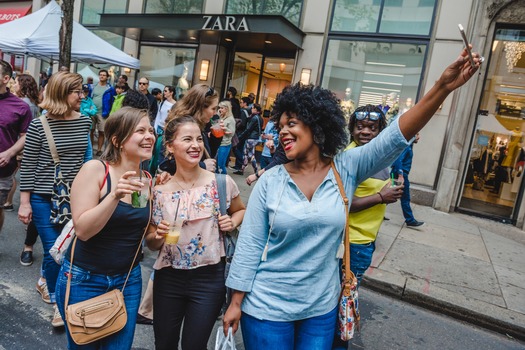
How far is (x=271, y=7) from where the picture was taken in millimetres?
11742

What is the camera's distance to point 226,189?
2.46 m

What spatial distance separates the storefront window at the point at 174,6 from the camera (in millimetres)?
13016

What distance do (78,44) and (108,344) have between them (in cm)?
885

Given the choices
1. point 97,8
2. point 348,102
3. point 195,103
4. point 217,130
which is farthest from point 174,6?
point 195,103

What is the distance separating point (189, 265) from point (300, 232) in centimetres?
76

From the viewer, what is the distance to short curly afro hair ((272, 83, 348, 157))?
1.96 meters

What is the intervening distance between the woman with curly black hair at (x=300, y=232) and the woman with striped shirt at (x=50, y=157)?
7.01 ft

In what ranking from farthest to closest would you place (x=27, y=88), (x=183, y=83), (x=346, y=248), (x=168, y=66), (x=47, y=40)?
(x=168, y=66) < (x=183, y=83) < (x=47, y=40) < (x=27, y=88) < (x=346, y=248)

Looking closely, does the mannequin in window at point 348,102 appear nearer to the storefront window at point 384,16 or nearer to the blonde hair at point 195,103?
the storefront window at point 384,16

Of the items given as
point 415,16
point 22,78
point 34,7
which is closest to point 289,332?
point 22,78

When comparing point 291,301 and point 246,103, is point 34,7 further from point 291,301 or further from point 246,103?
point 291,301

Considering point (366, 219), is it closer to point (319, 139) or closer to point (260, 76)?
point (319, 139)

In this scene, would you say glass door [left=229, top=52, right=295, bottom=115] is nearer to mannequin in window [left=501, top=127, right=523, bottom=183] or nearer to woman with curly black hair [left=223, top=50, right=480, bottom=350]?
mannequin in window [left=501, top=127, right=523, bottom=183]

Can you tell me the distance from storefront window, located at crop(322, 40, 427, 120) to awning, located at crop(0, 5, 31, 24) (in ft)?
54.5
